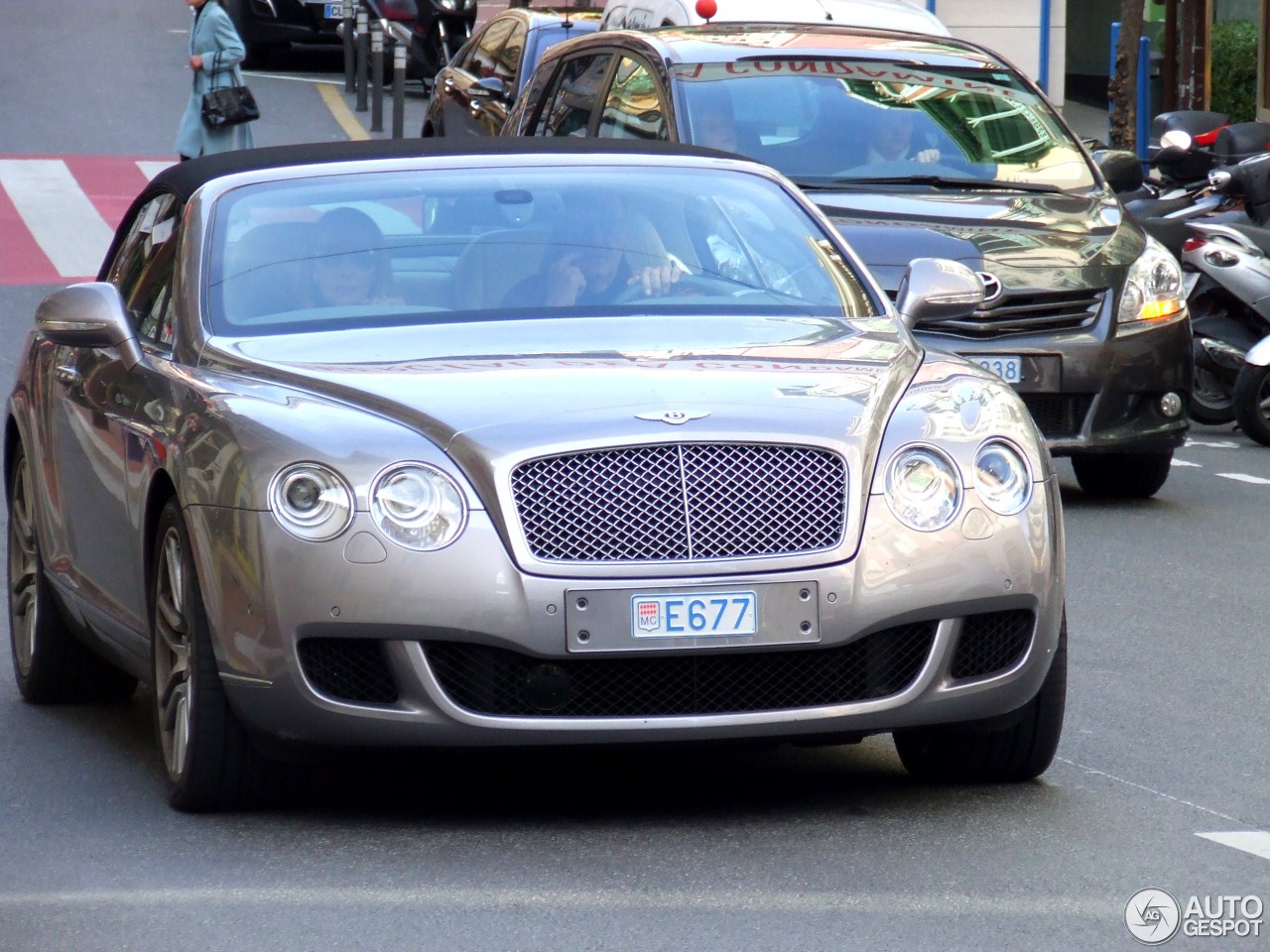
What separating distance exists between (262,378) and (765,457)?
112 cm

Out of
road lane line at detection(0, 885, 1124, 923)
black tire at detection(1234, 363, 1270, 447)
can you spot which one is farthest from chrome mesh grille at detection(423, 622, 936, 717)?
black tire at detection(1234, 363, 1270, 447)

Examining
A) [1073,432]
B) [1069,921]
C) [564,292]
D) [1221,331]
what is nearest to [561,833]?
[1069,921]

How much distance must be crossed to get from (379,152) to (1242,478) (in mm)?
6070

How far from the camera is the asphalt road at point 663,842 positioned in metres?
4.67

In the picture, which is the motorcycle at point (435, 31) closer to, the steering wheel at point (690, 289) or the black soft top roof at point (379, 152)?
the black soft top roof at point (379, 152)

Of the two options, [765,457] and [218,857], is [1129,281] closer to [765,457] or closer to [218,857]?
[765,457]

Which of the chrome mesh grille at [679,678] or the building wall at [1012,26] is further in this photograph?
the building wall at [1012,26]

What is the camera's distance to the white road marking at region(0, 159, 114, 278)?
61.6 feet

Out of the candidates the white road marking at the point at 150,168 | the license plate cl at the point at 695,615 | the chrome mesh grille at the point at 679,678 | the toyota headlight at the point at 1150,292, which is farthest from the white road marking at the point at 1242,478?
the white road marking at the point at 150,168

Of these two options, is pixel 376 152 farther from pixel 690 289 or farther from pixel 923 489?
pixel 923 489

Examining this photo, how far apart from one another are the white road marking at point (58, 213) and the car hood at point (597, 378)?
12.2 m

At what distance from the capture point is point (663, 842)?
5.31 metres

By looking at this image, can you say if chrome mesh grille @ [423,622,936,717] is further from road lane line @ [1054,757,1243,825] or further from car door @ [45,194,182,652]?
car door @ [45,194,182,652]

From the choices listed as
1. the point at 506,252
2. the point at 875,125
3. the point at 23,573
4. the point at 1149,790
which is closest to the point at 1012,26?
the point at 875,125
